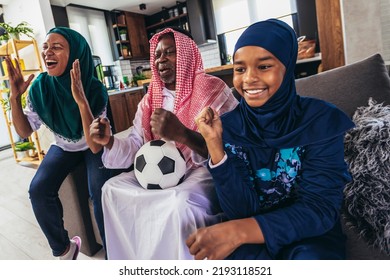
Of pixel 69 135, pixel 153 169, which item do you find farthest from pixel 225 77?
pixel 153 169

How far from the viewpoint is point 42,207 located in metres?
1.08

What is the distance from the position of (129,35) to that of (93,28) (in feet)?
3.00

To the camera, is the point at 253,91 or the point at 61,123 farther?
the point at 61,123

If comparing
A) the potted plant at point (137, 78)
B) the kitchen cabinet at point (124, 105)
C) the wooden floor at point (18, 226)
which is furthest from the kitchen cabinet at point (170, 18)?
the wooden floor at point (18, 226)

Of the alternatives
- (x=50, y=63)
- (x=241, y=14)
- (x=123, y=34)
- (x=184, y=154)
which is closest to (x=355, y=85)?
(x=184, y=154)

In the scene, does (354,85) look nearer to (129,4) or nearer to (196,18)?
(196,18)

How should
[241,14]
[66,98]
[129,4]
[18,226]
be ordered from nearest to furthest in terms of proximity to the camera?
[66,98] < [18,226] < [241,14] < [129,4]

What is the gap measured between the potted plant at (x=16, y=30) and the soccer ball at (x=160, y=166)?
1841mm

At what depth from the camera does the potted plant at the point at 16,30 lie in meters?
2.04

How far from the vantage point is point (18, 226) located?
123 centimetres

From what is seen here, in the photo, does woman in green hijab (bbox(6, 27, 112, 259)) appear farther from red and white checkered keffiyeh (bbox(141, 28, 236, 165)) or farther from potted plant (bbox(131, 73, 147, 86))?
potted plant (bbox(131, 73, 147, 86))

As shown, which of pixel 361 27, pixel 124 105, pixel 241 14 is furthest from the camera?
pixel 124 105

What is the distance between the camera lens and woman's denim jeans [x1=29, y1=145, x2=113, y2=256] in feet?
3.49
